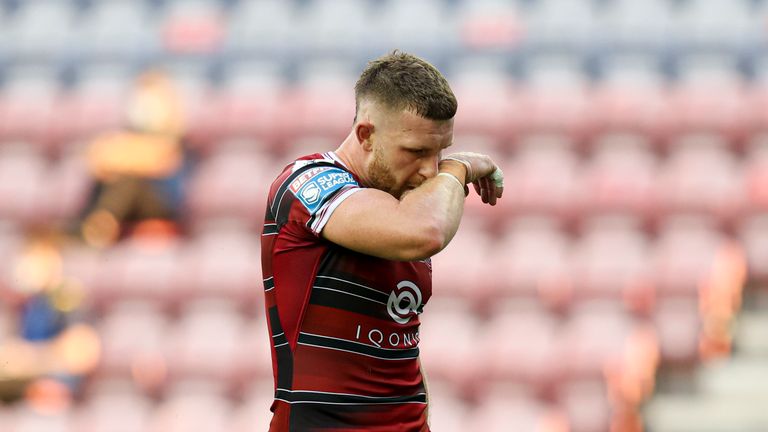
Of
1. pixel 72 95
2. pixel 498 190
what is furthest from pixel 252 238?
pixel 498 190

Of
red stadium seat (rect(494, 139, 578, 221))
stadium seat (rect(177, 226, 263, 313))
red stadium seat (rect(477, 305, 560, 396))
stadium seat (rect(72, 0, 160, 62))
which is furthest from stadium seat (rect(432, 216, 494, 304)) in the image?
stadium seat (rect(72, 0, 160, 62))

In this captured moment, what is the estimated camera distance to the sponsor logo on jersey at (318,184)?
2047mm

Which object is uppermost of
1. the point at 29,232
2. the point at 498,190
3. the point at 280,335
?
the point at 498,190

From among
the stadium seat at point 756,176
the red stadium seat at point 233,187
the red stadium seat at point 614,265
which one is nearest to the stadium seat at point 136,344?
the red stadium seat at point 233,187

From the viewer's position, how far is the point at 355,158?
7.15 ft

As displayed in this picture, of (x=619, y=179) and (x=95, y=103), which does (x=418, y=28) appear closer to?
(x=619, y=179)

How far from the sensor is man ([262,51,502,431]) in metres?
2.06

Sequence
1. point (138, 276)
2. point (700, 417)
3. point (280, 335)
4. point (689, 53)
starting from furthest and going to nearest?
point (689, 53), point (138, 276), point (700, 417), point (280, 335)

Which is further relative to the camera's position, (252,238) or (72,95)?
(72,95)

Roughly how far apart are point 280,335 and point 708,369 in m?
4.73

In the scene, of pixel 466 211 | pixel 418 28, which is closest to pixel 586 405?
pixel 466 211

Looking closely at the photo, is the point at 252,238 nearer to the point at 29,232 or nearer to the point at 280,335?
the point at 29,232

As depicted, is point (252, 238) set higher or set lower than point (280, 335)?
lower

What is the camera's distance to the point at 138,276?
7.44 m
